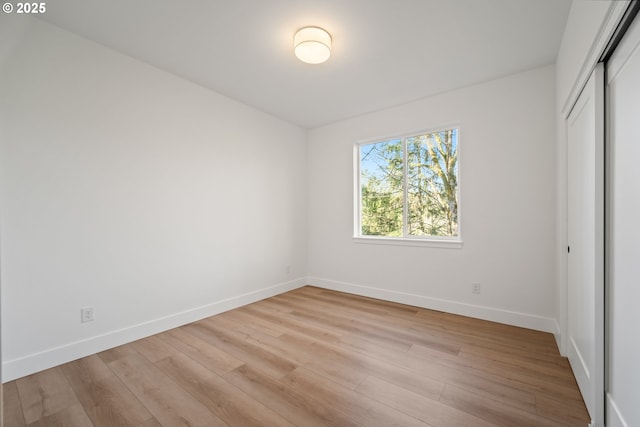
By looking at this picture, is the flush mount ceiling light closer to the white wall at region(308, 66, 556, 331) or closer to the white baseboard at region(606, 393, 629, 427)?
the white wall at region(308, 66, 556, 331)

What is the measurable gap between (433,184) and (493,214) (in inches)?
31.2

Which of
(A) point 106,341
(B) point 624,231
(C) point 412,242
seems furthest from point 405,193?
(A) point 106,341

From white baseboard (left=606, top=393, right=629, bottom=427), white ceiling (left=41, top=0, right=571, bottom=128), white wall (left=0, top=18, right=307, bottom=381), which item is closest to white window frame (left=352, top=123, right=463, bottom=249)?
white ceiling (left=41, top=0, right=571, bottom=128)

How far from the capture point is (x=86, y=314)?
2.30m

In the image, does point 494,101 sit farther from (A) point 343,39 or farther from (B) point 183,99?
(B) point 183,99

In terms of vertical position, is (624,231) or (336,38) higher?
(336,38)

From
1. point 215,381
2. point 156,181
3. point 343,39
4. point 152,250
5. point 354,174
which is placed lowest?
point 215,381

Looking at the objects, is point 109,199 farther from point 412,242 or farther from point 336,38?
point 412,242

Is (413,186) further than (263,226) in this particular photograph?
No

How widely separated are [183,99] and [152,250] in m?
1.66

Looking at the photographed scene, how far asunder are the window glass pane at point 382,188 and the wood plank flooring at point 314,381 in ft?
4.91

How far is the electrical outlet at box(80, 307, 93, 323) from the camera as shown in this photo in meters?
2.28

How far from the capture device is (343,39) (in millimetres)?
2359

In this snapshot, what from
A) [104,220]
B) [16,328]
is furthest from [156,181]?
[16,328]
